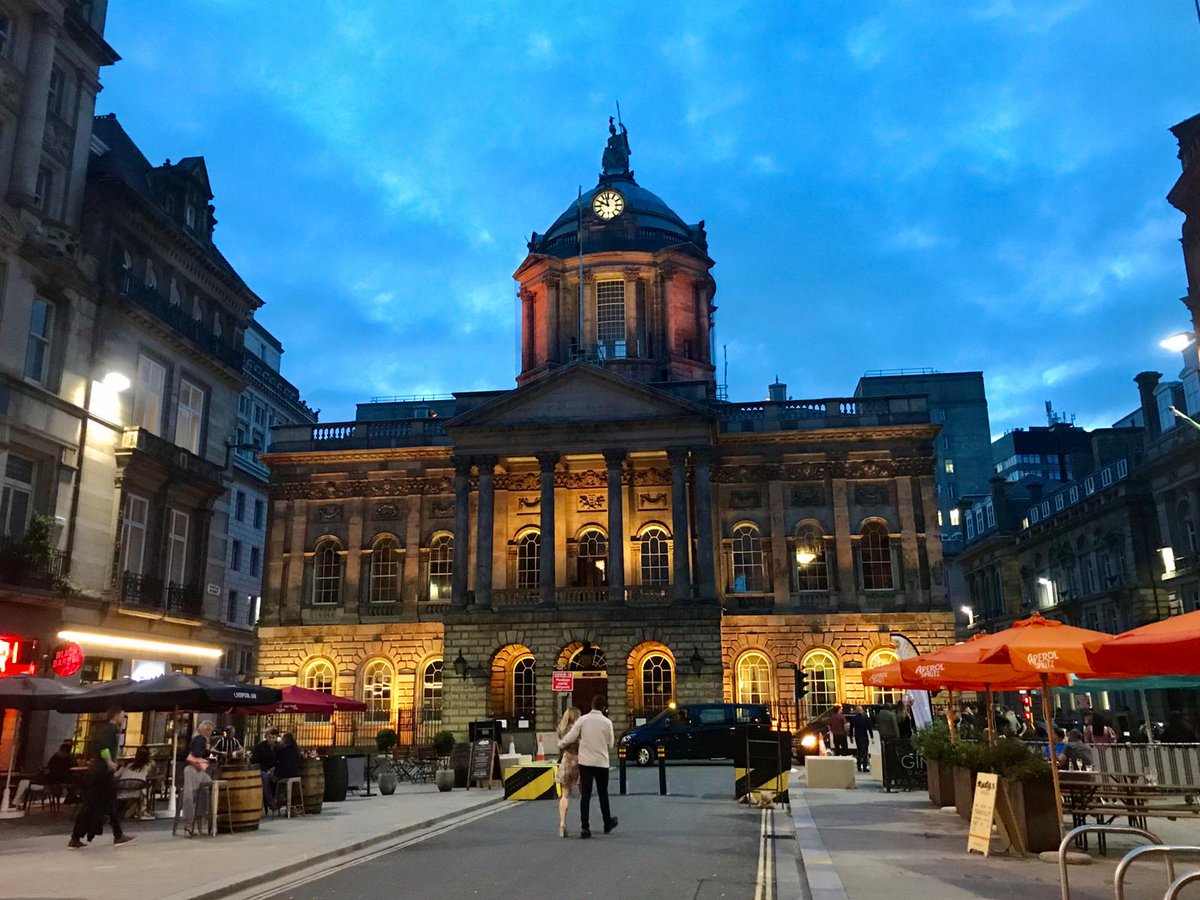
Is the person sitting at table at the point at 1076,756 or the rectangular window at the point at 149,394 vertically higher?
the rectangular window at the point at 149,394

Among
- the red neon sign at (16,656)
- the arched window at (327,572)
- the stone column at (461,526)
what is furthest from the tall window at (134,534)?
the arched window at (327,572)

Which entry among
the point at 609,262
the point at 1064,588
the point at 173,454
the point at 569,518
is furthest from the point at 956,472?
the point at 173,454

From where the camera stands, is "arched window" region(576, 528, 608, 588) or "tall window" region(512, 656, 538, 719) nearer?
"tall window" region(512, 656, 538, 719)

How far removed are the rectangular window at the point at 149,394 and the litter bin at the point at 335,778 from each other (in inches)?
527

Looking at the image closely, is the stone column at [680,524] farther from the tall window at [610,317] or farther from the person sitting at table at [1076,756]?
the person sitting at table at [1076,756]

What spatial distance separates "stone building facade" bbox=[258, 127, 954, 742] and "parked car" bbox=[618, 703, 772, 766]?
5.46 meters

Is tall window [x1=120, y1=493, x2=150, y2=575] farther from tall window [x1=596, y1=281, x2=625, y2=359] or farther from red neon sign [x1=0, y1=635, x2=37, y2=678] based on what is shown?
tall window [x1=596, y1=281, x2=625, y2=359]

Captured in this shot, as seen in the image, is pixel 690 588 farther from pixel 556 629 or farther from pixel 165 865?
pixel 165 865

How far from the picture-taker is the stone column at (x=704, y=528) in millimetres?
37906

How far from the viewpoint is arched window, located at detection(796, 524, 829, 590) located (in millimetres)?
41094

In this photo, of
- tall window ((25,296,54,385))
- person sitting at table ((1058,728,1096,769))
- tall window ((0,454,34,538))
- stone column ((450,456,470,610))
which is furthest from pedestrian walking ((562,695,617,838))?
stone column ((450,456,470,610))

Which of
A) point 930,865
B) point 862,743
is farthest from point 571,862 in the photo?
point 862,743

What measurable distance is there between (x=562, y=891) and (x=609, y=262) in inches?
1665

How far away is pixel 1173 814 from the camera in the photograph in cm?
1138
